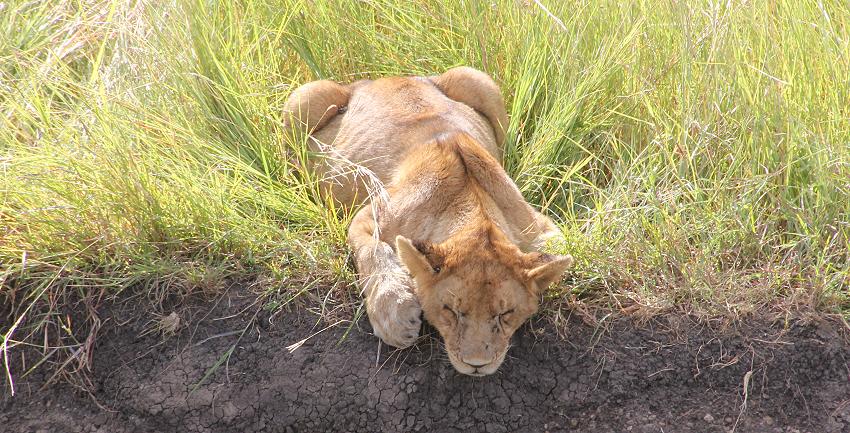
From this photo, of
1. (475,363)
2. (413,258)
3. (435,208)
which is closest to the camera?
(475,363)

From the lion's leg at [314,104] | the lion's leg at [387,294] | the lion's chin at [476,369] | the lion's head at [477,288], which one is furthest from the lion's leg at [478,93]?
the lion's chin at [476,369]

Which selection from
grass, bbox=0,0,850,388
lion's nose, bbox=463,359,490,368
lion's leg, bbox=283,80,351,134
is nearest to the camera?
lion's nose, bbox=463,359,490,368

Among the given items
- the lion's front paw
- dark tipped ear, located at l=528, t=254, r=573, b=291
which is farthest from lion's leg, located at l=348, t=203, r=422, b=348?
dark tipped ear, located at l=528, t=254, r=573, b=291

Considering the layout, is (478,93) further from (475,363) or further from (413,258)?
(475,363)

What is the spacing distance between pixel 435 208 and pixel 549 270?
69 centimetres

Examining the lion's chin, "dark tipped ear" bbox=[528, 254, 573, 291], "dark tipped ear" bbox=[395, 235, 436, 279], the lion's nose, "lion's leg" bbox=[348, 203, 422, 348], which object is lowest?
the lion's chin

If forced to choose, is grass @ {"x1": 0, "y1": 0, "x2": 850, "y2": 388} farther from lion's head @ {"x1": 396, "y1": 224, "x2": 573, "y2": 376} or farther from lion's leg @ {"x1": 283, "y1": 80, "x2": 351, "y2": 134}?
lion's head @ {"x1": 396, "y1": 224, "x2": 573, "y2": 376}

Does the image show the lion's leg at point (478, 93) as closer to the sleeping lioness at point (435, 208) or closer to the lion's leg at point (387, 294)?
the sleeping lioness at point (435, 208)

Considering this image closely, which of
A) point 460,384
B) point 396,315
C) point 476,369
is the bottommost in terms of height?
point 460,384

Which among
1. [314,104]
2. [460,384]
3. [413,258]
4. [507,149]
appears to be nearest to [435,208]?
[413,258]

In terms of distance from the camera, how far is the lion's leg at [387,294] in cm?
411

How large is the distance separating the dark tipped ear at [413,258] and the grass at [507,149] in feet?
1.43

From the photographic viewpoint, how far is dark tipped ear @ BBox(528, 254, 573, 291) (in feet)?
13.3

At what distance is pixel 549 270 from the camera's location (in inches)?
160
